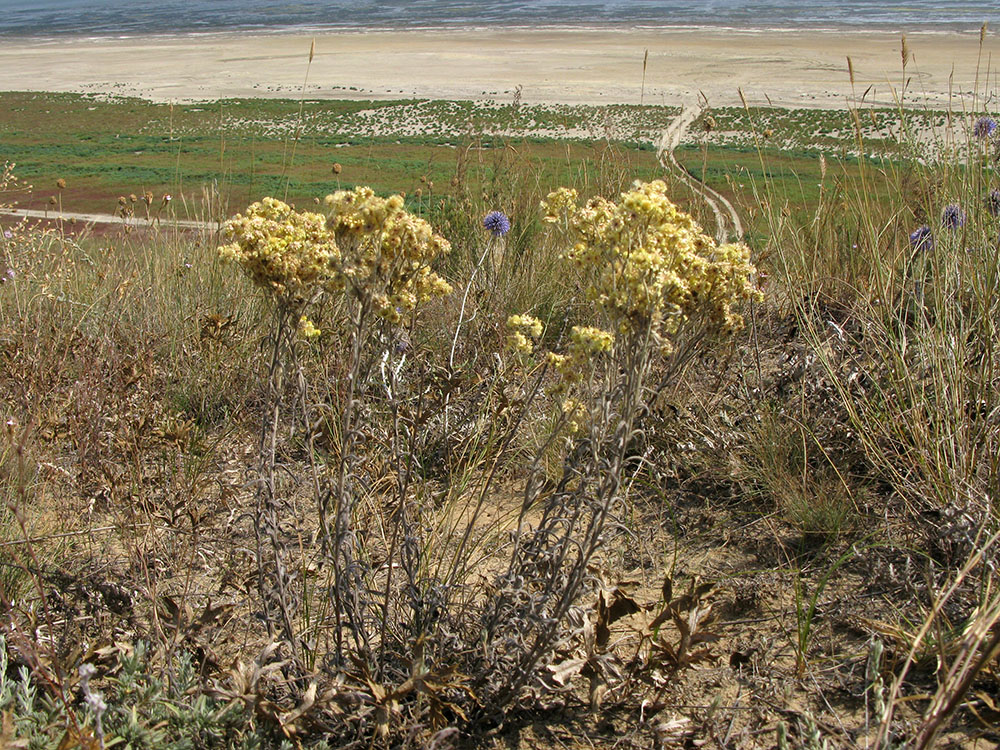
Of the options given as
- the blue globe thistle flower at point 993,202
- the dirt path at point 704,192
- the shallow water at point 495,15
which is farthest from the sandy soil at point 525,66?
the blue globe thistle flower at point 993,202

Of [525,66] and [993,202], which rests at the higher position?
[525,66]

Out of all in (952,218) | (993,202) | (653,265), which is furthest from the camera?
(952,218)

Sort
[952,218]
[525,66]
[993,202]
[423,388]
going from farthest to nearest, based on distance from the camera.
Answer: [525,66], [952,218], [993,202], [423,388]

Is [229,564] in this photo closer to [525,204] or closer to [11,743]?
[11,743]

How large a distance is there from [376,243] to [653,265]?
2.02 ft

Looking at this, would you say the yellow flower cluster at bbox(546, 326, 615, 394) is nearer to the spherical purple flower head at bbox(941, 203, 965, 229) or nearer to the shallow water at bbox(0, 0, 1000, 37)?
the spherical purple flower head at bbox(941, 203, 965, 229)

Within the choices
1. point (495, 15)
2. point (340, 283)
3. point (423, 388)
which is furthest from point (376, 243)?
point (495, 15)

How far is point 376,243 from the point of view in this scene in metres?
1.86

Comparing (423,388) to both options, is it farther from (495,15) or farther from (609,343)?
(495,15)

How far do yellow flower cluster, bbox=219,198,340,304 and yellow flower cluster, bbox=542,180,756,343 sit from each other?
2.04ft

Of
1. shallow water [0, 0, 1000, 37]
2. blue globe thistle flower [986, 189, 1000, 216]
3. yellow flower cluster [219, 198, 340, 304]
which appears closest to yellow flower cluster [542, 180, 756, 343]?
yellow flower cluster [219, 198, 340, 304]

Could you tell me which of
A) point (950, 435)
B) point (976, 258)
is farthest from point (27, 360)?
point (976, 258)

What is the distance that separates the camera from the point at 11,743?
1757mm

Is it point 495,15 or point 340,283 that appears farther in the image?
point 495,15
